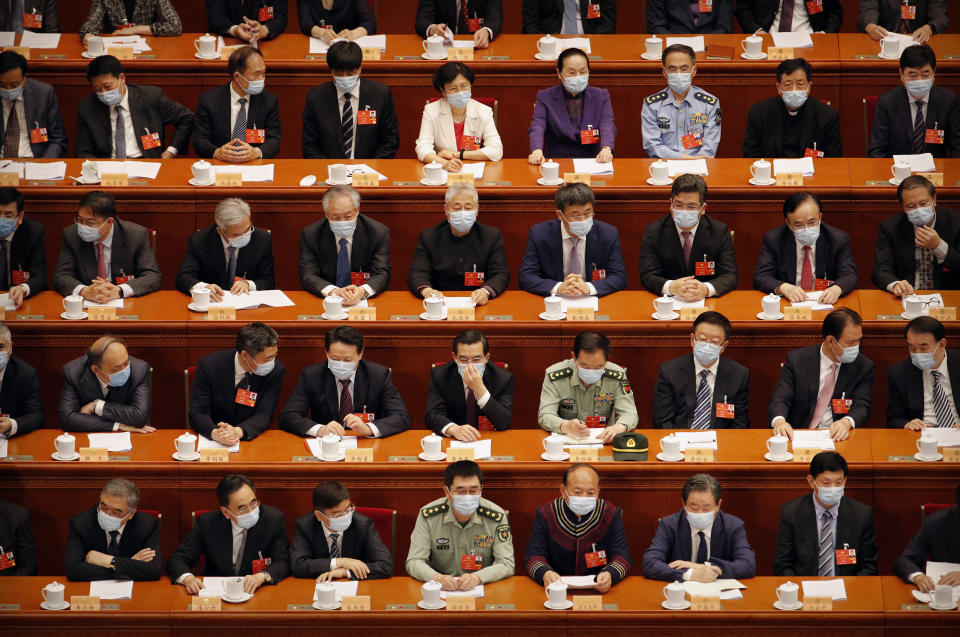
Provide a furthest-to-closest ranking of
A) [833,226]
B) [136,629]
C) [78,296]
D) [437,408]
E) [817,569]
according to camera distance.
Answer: [833,226]
[78,296]
[437,408]
[817,569]
[136,629]

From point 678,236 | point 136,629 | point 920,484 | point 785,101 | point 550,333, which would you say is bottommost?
point 136,629

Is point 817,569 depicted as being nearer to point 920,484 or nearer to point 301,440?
point 920,484

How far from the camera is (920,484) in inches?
221

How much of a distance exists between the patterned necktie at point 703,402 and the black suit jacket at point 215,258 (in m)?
2.00

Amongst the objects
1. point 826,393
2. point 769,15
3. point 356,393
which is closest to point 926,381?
point 826,393

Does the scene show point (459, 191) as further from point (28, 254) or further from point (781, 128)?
point (28, 254)

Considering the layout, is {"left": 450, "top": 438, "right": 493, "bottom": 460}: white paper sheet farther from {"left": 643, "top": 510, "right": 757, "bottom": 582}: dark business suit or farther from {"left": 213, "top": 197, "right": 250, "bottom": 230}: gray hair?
{"left": 213, "top": 197, "right": 250, "bottom": 230}: gray hair

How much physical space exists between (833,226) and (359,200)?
2.20 m

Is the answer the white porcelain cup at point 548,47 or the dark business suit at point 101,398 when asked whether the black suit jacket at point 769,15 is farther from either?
the dark business suit at point 101,398

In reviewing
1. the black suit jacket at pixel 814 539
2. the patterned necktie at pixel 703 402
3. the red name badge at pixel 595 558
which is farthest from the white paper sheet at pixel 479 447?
the black suit jacket at pixel 814 539

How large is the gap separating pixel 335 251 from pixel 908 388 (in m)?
2.53

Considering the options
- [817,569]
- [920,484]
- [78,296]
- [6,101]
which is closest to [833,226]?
[920,484]

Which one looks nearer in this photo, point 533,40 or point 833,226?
point 833,226

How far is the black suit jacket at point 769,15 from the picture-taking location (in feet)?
25.0
